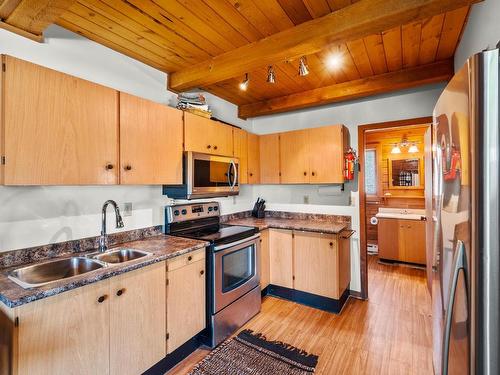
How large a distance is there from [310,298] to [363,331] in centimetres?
64

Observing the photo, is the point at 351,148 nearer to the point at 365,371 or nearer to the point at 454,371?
the point at 365,371

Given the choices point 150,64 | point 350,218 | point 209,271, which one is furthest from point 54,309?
point 350,218

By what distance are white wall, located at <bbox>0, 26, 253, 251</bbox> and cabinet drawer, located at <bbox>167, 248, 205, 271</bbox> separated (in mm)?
611

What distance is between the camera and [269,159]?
3514 millimetres

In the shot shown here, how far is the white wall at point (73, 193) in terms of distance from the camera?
63.8 inches

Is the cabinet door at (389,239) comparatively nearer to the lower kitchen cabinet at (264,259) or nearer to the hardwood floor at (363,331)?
the hardwood floor at (363,331)

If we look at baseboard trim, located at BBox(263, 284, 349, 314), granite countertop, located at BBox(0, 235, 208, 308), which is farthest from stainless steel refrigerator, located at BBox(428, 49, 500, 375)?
baseboard trim, located at BBox(263, 284, 349, 314)

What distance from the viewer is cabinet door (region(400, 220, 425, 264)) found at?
4051 mm

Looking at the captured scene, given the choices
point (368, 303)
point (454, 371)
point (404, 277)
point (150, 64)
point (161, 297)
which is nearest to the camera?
point (454, 371)

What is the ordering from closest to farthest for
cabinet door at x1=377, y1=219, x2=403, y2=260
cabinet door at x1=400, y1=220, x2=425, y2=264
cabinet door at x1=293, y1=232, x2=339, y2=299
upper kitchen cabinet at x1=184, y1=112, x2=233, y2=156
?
upper kitchen cabinet at x1=184, y1=112, x2=233, y2=156 < cabinet door at x1=293, y1=232, x2=339, y2=299 < cabinet door at x1=400, y1=220, x2=425, y2=264 < cabinet door at x1=377, y1=219, x2=403, y2=260

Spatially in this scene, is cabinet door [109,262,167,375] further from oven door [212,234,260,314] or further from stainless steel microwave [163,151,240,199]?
stainless steel microwave [163,151,240,199]

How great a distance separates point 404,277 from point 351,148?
218 centimetres

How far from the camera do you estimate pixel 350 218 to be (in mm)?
3180

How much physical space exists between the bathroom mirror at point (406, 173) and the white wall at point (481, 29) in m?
3.13
